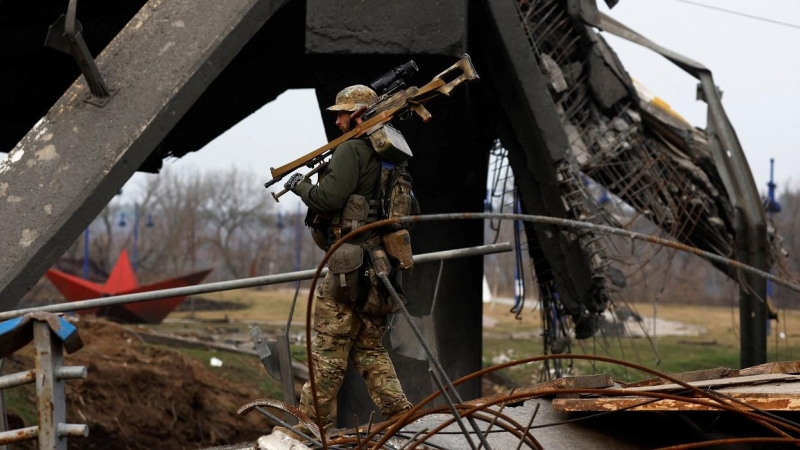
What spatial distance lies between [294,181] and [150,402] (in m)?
7.58

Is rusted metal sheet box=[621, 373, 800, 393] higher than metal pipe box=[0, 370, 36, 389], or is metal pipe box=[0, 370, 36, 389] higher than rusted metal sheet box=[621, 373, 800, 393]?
metal pipe box=[0, 370, 36, 389]

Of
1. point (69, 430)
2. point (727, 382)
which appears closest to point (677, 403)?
point (727, 382)

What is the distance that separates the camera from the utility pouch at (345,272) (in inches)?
221

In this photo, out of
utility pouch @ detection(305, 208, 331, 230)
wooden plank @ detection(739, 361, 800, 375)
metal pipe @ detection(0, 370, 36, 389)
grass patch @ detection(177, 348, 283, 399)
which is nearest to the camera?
metal pipe @ detection(0, 370, 36, 389)

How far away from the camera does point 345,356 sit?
5.80 m

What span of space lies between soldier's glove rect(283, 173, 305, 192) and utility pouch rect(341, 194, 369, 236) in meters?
0.29

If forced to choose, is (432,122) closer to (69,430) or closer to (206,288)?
(206,288)

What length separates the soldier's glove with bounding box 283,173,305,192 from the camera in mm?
5695

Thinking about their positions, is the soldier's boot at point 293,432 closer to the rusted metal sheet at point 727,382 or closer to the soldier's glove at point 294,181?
the soldier's glove at point 294,181

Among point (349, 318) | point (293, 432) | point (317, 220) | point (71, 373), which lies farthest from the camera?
point (317, 220)

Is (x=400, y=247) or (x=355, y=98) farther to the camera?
(x=355, y=98)

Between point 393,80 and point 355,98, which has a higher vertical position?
point 393,80

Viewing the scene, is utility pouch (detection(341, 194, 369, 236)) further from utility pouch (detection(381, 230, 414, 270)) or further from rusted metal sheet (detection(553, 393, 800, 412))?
rusted metal sheet (detection(553, 393, 800, 412))

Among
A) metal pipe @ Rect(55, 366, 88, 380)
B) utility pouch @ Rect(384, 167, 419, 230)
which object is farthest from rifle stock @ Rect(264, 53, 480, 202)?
metal pipe @ Rect(55, 366, 88, 380)
